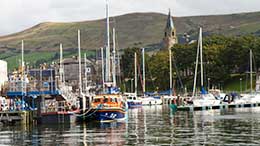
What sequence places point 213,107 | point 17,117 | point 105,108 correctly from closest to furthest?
1. point 105,108
2. point 17,117
3. point 213,107

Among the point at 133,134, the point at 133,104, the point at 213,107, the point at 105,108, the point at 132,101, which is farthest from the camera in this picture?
the point at 132,101

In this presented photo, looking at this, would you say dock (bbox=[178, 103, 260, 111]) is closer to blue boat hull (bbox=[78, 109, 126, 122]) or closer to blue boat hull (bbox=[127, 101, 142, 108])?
blue boat hull (bbox=[127, 101, 142, 108])

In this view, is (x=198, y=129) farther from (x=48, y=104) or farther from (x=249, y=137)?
(x=48, y=104)

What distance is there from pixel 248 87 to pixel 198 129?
4461 inches

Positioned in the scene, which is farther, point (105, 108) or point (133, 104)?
point (133, 104)

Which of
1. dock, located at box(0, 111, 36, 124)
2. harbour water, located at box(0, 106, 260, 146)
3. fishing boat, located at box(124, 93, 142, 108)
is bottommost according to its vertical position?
harbour water, located at box(0, 106, 260, 146)

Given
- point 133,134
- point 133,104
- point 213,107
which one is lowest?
point 133,134

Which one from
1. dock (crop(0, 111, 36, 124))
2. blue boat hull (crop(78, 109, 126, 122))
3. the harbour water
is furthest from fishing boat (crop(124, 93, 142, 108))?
the harbour water

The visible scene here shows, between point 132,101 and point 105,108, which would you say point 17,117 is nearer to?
point 105,108

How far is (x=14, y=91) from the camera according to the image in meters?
95.2

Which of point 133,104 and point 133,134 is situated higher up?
point 133,104

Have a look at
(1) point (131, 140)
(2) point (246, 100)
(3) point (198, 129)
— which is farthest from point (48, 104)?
(2) point (246, 100)

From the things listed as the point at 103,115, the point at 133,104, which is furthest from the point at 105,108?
the point at 133,104

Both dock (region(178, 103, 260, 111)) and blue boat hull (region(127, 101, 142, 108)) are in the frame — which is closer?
dock (region(178, 103, 260, 111))
